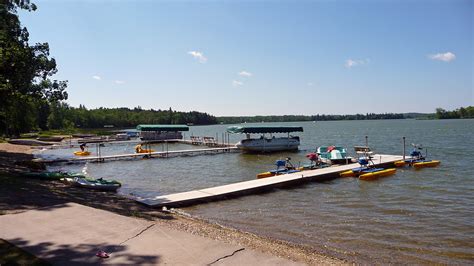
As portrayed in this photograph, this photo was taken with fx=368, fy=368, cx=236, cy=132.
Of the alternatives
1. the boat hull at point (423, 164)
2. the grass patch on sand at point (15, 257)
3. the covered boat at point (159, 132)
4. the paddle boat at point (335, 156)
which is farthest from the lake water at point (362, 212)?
the covered boat at point (159, 132)

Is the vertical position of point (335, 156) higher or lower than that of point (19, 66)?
lower

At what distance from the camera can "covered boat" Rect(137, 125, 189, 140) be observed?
74.1 meters

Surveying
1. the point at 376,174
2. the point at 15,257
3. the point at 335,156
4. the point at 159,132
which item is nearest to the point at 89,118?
the point at 159,132

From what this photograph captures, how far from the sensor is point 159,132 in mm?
79562

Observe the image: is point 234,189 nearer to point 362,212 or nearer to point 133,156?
point 362,212

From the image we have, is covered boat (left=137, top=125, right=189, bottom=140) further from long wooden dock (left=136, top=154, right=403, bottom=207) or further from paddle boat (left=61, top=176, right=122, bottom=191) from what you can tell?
paddle boat (left=61, top=176, right=122, bottom=191)

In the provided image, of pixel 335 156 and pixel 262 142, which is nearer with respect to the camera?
pixel 335 156

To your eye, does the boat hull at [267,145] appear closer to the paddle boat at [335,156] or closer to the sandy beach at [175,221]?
the paddle boat at [335,156]

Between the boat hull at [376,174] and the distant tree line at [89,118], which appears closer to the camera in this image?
the boat hull at [376,174]

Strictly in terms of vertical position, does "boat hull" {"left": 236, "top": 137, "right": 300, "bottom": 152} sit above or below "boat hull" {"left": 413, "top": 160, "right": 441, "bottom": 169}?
above

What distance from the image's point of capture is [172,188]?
24.1 m

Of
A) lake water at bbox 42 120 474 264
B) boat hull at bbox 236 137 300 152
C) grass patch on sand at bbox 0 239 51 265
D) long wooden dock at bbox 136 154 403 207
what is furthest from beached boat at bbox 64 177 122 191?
boat hull at bbox 236 137 300 152

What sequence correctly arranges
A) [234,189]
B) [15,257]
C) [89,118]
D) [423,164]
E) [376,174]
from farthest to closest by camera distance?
1. [89,118]
2. [423,164]
3. [376,174]
4. [234,189]
5. [15,257]

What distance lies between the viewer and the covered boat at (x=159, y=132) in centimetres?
7406
